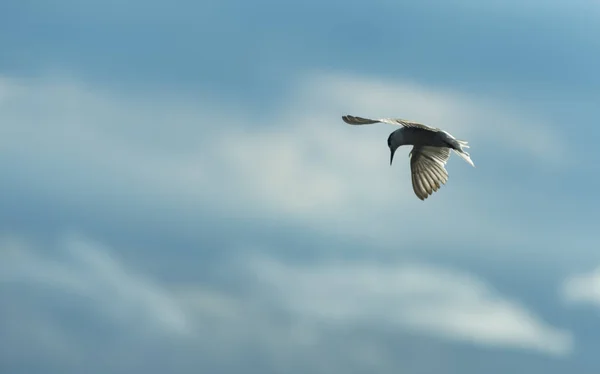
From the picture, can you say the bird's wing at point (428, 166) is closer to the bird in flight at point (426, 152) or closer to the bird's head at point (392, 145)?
the bird in flight at point (426, 152)

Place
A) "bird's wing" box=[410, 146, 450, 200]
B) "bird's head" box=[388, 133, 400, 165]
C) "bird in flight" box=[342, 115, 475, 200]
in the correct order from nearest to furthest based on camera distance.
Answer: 1. "bird in flight" box=[342, 115, 475, 200]
2. "bird's head" box=[388, 133, 400, 165]
3. "bird's wing" box=[410, 146, 450, 200]

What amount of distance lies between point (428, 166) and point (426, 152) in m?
0.81

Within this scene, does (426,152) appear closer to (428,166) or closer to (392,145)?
(428,166)

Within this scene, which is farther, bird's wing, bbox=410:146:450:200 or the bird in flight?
bird's wing, bbox=410:146:450:200

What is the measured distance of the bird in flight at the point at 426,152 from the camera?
47219 mm

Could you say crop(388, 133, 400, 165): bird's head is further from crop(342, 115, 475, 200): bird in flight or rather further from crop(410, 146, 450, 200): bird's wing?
crop(410, 146, 450, 200): bird's wing

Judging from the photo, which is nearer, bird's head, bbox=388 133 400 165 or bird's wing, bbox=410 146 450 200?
bird's head, bbox=388 133 400 165

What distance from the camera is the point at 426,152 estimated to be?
52.2 metres

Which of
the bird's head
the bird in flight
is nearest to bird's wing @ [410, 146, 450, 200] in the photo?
the bird in flight

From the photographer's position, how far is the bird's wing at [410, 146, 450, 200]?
5172 cm

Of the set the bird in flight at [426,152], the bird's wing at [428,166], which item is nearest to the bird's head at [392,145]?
the bird in flight at [426,152]

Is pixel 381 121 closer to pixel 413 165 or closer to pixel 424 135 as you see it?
pixel 424 135

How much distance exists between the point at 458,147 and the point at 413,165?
565cm

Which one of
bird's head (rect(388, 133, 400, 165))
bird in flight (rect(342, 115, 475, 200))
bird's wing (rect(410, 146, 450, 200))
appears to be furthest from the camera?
bird's wing (rect(410, 146, 450, 200))
